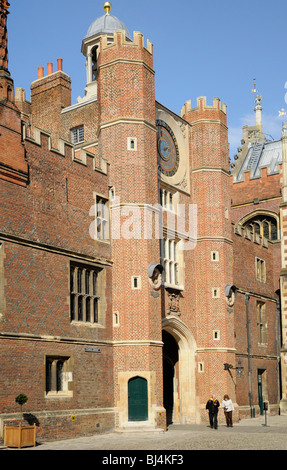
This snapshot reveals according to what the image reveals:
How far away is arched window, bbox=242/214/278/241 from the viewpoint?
45812 mm

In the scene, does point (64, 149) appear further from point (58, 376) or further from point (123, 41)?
point (58, 376)

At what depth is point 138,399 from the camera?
81.0 ft

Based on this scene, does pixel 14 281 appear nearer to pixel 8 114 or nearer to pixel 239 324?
pixel 8 114

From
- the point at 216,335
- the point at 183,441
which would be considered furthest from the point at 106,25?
the point at 183,441

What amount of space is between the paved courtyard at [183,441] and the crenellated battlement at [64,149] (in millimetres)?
9834

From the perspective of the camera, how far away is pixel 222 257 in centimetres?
3109

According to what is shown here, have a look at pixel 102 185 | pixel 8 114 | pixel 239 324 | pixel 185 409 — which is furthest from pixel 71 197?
pixel 239 324

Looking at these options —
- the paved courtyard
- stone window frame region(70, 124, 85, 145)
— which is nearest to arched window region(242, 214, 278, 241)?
stone window frame region(70, 124, 85, 145)

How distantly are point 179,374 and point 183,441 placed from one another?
365 inches

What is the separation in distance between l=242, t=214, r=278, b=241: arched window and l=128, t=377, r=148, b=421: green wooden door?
914 inches

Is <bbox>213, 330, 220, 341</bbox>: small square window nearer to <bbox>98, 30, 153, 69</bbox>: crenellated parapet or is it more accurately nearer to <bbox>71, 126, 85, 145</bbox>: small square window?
<bbox>71, 126, 85, 145</bbox>: small square window

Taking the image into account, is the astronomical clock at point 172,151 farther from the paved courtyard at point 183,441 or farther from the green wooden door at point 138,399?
the paved courtyard at point 183,441

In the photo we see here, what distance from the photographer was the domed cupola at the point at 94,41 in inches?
1267
